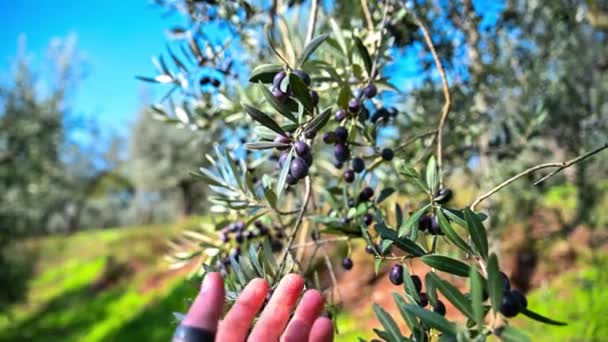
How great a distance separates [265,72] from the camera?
0.93 meters

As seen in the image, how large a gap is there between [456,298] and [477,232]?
106 millimetres

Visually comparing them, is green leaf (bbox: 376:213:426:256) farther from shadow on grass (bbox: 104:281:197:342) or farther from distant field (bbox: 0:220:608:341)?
shadow on grass (bbox: 104:281:197:342)

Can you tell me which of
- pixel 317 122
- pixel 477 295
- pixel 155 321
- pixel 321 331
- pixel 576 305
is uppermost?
pixel 317 122

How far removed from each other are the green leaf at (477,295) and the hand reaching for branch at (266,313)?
291mm

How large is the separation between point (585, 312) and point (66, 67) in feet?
52.2

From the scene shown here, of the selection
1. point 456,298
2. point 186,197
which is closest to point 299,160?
point 456,298

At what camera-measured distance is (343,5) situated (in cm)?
217

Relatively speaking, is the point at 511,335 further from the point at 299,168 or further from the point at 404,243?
the point at 299,168

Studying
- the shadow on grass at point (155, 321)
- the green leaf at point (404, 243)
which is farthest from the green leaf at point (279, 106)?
the shadow on grass at point (155, 321)

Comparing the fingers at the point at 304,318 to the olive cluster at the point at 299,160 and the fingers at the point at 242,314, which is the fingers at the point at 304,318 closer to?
the fingers at the point at 242,314

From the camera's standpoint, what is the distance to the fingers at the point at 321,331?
774mm

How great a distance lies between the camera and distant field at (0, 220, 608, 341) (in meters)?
4.00

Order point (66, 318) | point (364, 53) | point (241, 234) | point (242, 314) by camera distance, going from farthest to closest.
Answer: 1. point (66, 318)
2. point (241, 234)
3. point (364, 53)
4. point (242, 314)

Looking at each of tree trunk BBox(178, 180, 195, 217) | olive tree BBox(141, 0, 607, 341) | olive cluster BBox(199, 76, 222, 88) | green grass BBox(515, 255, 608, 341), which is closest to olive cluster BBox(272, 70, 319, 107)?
olive tree BBox(141, 0, 607, 341)
